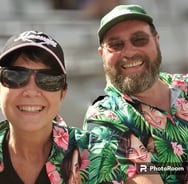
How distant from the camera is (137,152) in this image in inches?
124

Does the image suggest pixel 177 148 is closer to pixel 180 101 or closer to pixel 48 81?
pixel 180 101

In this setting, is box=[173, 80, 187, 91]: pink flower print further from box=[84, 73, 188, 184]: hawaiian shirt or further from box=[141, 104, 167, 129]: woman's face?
box=[141, 104, 167, 129]: woman's face

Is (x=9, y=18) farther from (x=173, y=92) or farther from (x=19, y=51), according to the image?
(x=19, y=51)

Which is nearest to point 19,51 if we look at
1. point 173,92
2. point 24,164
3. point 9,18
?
point 24,164

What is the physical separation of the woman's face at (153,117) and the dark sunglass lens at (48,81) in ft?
2.39

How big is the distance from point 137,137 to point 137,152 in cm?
8

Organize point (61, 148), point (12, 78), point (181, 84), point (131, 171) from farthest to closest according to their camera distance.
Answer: point (181, 84) → point (131, 171) → point (61, 148) → point (12, 78)

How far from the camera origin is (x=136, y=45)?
3.39 m

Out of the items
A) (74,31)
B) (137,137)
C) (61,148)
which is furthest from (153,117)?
(74,31)

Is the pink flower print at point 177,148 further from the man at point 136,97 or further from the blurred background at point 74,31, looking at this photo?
the blurred background at point 74,31

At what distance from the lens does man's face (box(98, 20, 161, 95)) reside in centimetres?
338

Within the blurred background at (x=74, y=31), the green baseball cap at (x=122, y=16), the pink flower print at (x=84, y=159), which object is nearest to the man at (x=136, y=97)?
the green baseball cap at (x=122, y=16)

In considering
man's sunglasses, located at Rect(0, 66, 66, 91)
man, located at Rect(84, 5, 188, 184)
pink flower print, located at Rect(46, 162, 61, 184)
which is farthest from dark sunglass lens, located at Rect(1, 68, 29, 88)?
man, located at Rect(84, 5, 188, 184)

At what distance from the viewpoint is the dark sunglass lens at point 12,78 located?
264cm
